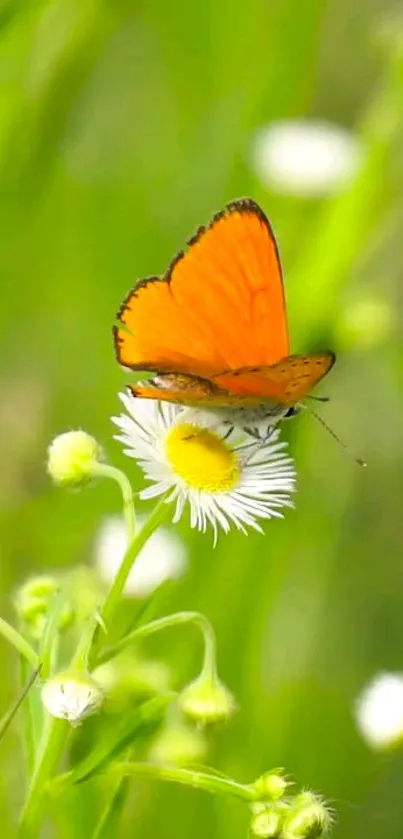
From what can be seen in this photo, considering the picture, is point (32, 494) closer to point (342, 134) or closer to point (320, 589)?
point (320, 589)

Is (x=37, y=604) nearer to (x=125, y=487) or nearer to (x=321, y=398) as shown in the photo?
(x=125, y=487)

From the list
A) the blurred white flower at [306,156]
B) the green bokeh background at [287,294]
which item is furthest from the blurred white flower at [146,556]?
the blurred white flower at [306,156]

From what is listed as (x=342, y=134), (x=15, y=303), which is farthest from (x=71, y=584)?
(x=342, y=134)

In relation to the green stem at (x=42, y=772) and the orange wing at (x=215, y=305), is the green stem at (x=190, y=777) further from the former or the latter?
the orange wing at (x=215, y=305)

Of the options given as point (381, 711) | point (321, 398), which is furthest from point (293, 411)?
point (381, 711)

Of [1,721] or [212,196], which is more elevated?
[212,196]

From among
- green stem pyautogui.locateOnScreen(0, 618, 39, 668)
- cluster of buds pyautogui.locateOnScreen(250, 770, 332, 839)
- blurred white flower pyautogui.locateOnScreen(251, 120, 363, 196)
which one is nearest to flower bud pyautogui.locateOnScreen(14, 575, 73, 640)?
green stem pyautogui.locateOnScreen(0, 618, 39, 668)
